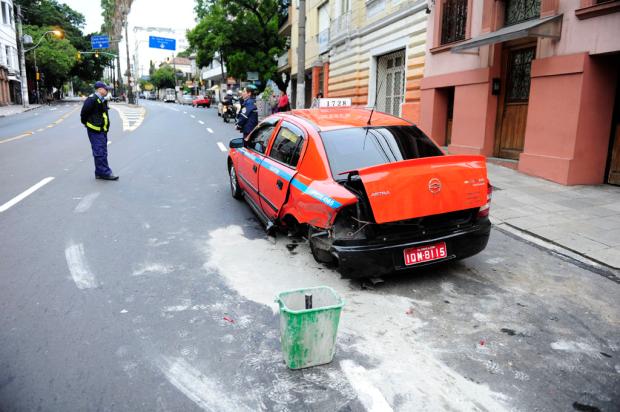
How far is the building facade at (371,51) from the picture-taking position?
1445cm

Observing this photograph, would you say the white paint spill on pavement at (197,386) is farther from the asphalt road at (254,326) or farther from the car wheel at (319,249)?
the car wheel at (319,249)

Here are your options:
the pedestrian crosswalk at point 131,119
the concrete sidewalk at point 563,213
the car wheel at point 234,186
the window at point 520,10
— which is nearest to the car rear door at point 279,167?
the car wheel at point 234,186

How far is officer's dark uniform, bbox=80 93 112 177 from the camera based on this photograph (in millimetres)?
9023

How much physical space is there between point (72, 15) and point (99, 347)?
74.8m

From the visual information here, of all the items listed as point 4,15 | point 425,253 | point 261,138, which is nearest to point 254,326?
point 425,253

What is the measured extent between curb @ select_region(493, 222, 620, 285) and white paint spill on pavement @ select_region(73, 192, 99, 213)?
597cm

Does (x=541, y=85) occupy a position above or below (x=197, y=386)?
above

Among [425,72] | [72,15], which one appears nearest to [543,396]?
[425,72]

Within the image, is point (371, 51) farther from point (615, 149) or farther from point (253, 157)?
point (253, 157)

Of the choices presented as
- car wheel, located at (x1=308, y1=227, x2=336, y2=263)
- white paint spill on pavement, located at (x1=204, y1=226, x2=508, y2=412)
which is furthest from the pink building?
car wheel, located at (x1=308, y1=227, x2=336, y2=263)

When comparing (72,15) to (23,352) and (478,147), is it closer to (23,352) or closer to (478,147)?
(478,147)

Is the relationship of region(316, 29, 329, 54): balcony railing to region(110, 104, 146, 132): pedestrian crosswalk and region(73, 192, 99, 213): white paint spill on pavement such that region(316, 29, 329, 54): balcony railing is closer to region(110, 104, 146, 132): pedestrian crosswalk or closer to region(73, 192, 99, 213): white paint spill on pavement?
region(110, 104, 146, 132): pedestrian crosswalk

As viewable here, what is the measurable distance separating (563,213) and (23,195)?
853 centimetres

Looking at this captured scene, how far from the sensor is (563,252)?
5652 millimetres
